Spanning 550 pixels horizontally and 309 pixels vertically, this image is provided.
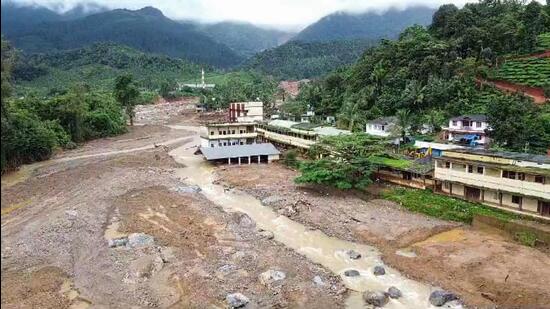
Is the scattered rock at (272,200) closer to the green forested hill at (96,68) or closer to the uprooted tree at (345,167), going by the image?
the uprooted tree at (345,167)

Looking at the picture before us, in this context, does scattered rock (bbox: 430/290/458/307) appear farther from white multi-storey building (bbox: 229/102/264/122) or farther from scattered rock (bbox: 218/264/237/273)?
white multi-storey building (bbox: 229/102/264/122)

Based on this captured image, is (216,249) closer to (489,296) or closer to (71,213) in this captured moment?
(71,213)

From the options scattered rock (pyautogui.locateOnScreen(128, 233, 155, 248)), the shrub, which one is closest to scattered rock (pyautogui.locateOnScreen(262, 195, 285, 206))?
scattered rock (pyautogui.locateOnScreen(128, 233, 155, 248))

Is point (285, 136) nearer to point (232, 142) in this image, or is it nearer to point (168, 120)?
point (232, 142)

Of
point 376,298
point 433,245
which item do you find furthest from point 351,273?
point 433,245

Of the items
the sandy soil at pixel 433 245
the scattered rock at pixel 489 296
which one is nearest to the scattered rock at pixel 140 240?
the sandy soil at pixel 433 245
